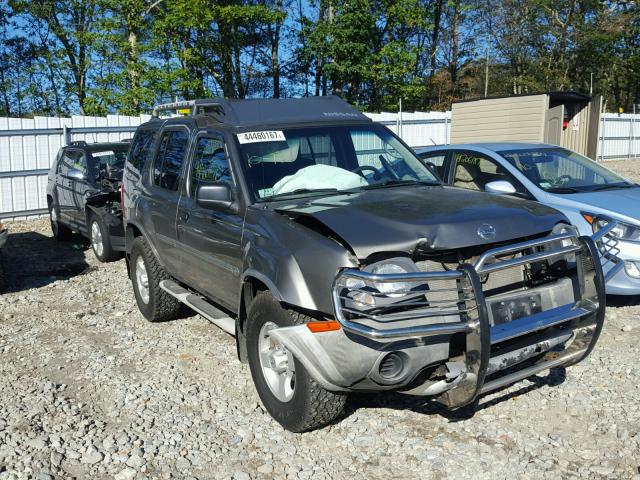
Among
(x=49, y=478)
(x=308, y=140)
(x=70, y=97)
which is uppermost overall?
(x=70, y=97)

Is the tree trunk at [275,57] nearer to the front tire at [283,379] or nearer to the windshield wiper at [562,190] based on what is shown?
the windshield wiper at [562,190]

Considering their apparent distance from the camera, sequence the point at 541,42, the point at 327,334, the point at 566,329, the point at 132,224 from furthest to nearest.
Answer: the point at 541,42 < the point at 132,224 < the point at 566,329 < the point at 327,334

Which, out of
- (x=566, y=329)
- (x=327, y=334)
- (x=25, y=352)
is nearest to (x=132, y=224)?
(x=25, y=352)

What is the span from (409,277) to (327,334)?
0.56 meters

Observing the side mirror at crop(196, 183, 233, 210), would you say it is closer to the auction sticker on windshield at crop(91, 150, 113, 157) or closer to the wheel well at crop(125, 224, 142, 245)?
the wheel well at crop(125, 224, 142, 245)

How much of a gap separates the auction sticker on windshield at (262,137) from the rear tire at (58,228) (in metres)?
7.45

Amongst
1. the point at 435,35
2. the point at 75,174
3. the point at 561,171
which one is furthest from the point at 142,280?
the point at 435,35

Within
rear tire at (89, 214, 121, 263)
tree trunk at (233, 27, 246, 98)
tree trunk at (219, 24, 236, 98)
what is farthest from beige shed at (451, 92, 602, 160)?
tree trunk at (233, 27, 246, 98)

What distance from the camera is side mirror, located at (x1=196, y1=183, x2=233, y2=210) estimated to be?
4461mm

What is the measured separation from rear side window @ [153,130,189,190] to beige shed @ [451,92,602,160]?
440 inches

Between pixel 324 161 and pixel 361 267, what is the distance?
1.68 meters

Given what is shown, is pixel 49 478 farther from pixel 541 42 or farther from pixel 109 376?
pixel 541 42

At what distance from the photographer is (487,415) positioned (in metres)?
4.28

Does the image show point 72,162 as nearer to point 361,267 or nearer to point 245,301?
point 245,301
